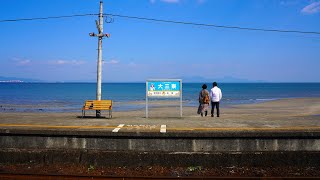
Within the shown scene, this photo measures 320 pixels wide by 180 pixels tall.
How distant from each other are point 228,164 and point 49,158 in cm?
539

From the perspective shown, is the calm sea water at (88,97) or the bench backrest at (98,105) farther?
the calm sea water at (88,97)

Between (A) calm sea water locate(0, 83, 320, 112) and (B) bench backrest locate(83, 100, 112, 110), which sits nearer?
(B) bench backrest locate(83, 100, 112, 110)

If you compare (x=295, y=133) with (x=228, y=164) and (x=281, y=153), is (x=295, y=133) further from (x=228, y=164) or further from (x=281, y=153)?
(x=228, y=164)

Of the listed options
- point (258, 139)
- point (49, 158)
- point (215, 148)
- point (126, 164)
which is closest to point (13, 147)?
point (49, 158)

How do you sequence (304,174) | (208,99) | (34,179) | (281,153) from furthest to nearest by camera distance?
1. (208,99)
2. (281,153)
3. (304,174)
4. (34,179)

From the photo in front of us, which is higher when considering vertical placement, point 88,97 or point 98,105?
point 88,97

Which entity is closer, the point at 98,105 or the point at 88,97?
the point at 98,105

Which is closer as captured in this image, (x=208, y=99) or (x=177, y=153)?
(x=177, y=153)

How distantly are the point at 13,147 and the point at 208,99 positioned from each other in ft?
27.6

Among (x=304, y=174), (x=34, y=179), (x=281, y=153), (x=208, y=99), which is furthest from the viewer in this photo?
(x=208, y=99)

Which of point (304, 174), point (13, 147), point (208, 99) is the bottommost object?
point (304, 174)

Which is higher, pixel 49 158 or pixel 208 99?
pixel 208 99

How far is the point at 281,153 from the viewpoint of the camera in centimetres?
895

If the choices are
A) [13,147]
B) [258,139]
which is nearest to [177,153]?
[258,139]
